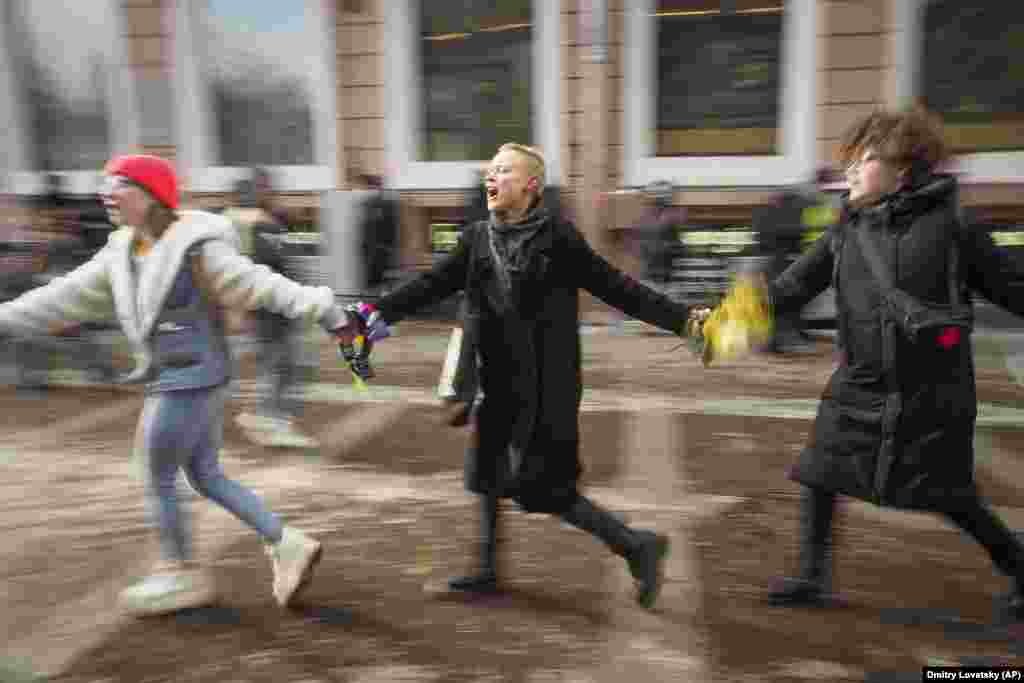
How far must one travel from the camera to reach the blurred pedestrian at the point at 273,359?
5.09m

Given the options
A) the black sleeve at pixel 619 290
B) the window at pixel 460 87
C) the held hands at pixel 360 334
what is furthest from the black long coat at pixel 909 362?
the window at pixel 460 87

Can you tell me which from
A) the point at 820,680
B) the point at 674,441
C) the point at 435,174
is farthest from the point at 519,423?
the point at 435,174

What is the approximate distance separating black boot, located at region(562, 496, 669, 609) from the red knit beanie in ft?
5.62

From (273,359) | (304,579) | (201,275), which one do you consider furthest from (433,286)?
(273,359)

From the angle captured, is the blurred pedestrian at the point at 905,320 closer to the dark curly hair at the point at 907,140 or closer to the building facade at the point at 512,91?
the dark curly hair at the point at 907,140

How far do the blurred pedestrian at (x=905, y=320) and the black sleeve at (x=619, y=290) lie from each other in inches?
21.6

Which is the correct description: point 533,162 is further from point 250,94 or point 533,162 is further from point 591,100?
point 250,94

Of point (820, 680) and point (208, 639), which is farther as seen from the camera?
point (208, 639)

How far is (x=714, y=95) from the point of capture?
1004 cm

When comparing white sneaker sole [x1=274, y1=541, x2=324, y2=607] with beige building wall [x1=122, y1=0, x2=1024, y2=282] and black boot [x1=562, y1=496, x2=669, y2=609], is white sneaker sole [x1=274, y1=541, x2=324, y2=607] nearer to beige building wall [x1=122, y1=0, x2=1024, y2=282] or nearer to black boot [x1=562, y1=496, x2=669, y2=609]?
black boot [x1=562, y1=496, x2=669, y2=609]

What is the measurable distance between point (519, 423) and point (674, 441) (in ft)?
8.11

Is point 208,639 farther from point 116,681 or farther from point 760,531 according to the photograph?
point 760,531

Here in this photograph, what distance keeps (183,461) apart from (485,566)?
44.6 inches

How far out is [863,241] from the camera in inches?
104
